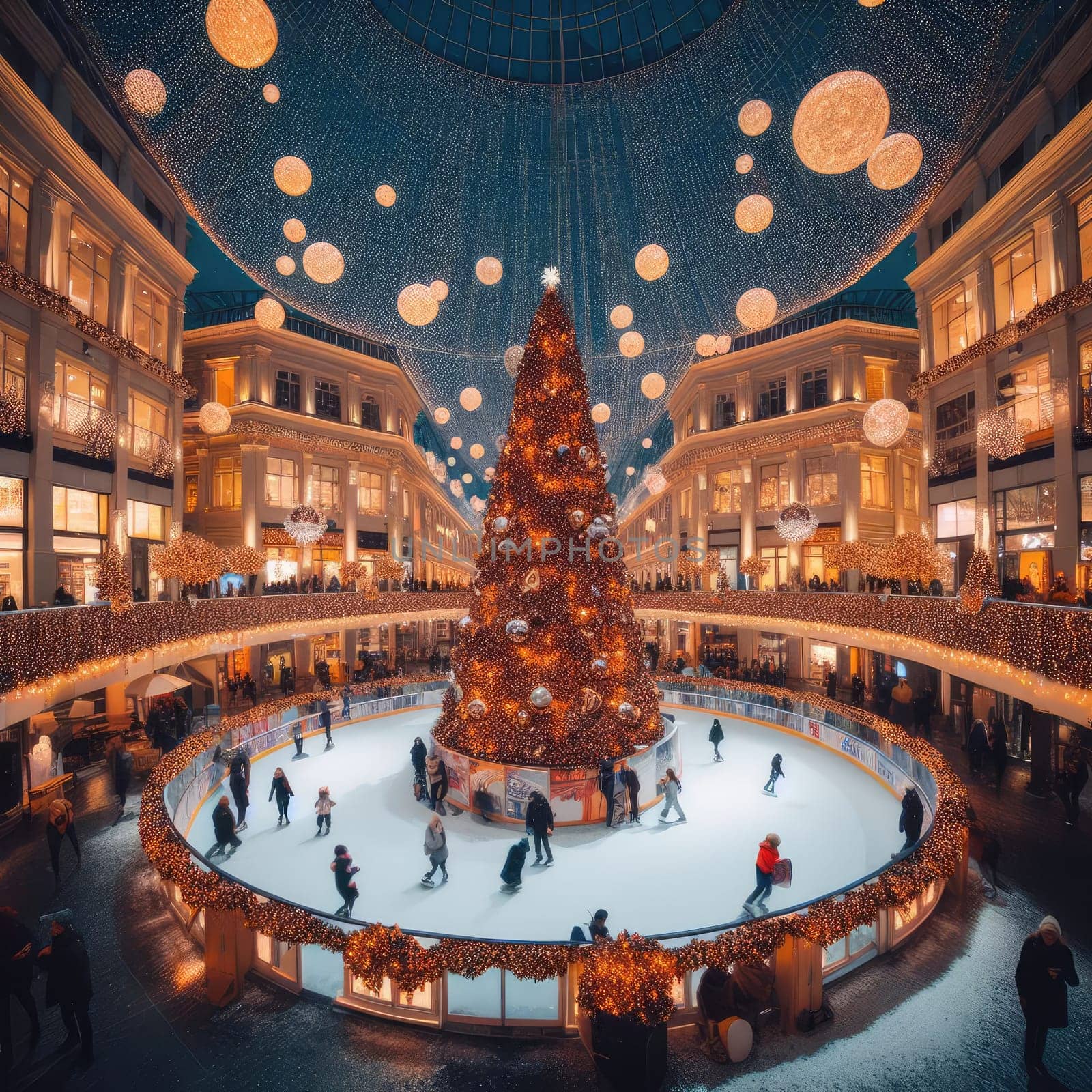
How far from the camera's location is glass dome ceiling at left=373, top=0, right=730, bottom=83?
10008 millimetres

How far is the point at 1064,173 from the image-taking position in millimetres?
16016

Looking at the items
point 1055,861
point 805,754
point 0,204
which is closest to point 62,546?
point 0,204

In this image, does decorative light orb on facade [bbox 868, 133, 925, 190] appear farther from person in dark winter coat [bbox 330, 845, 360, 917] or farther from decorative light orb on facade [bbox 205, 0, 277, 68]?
person in dark winter coat [bbox 330, 845, 360, 917]

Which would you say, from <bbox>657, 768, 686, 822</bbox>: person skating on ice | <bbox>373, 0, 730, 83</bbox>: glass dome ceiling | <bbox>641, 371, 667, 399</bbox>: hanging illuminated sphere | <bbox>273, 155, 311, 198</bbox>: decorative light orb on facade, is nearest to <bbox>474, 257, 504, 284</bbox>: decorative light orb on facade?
<bbox>273, 155, 311, 198</bbox>: decorative light orb on facade

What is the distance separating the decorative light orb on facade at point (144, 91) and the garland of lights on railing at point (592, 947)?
9.65 meters

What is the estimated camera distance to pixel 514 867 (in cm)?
896

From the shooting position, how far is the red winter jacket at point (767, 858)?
8086 mm

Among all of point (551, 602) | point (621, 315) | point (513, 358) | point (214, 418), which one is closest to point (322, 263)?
point (513, 358)

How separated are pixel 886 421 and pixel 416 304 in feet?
42.7

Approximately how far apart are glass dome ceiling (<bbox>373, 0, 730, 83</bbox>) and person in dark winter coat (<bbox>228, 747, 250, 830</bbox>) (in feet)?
47.1

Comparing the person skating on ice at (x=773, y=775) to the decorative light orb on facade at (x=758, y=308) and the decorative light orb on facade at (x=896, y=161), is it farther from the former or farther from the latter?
the decorative light orb on facade at (x=896, y=161)

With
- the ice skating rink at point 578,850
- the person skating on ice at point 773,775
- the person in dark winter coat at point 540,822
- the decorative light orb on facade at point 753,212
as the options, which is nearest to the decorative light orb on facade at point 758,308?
the decorative light orb on facade at point 753,212

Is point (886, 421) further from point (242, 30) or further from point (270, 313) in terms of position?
point (270, 313)

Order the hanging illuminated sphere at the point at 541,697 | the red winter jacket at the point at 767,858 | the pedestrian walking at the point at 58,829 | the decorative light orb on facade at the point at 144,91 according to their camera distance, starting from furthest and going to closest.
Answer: the hanging illuminated sphere at the point at 541,697 < the pedestrian walking at the point at 58,829 < the red winter jacket at the point at 767,858 < the decorative light orb on facade at the point at 144,91
